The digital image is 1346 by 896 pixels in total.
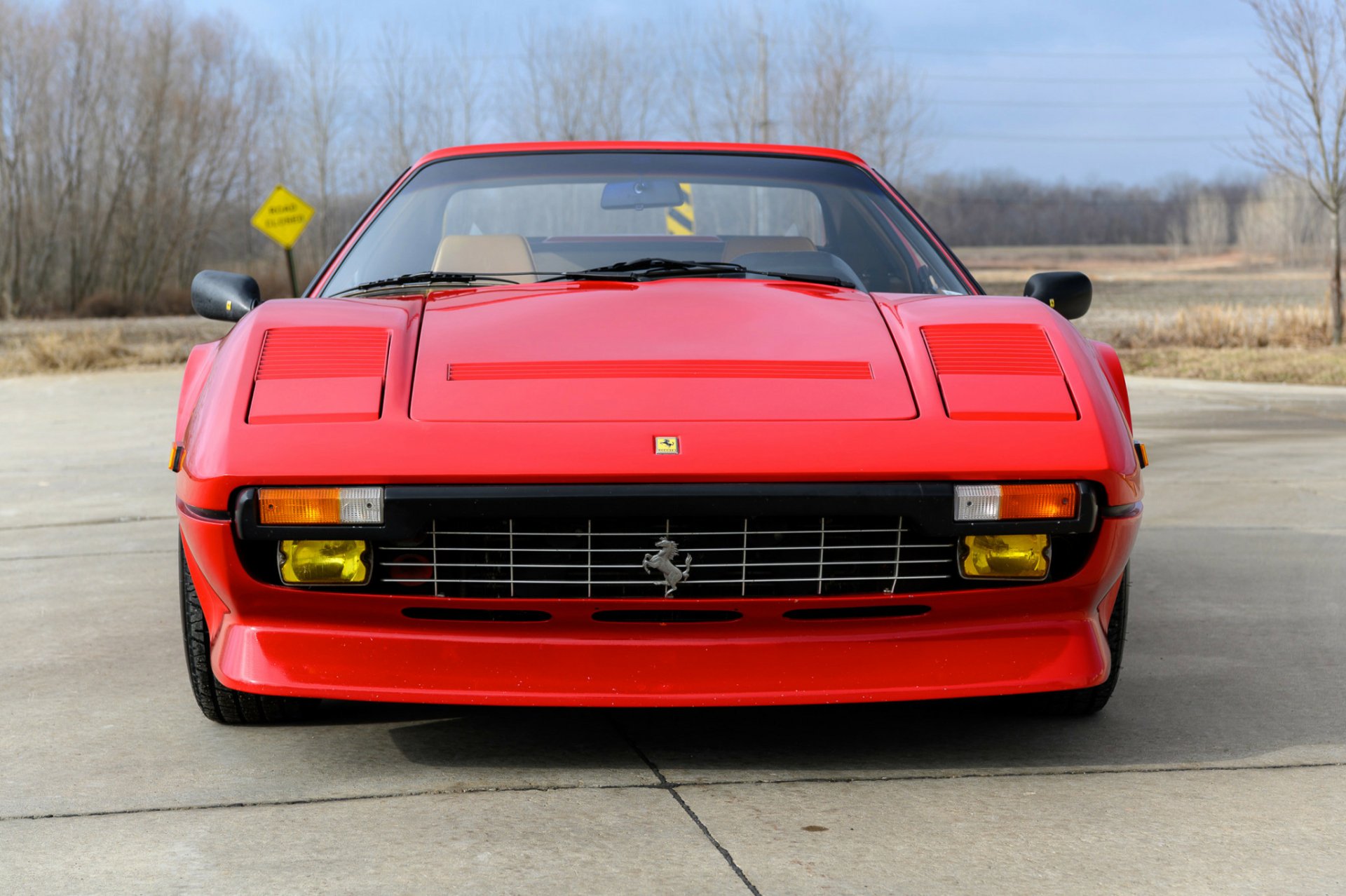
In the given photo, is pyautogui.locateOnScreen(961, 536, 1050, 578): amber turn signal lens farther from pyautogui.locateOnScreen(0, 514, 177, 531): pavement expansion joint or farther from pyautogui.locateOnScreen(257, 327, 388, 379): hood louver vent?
pyautogui.locateOnScreen(0, 514, 177, 531): pavement expansion joint

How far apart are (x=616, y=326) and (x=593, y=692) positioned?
735mm

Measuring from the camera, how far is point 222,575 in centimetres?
231

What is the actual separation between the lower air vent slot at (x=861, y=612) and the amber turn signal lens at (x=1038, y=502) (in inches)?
9.0

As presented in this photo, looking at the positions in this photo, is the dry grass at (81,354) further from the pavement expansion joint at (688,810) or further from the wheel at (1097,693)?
the wheel at (1097,693)

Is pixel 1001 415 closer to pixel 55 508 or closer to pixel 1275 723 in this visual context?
pixel 1275 723

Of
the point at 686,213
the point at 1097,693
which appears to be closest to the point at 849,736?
the point at 1097,693

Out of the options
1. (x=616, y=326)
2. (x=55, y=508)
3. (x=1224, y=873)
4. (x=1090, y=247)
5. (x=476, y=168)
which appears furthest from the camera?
(x=1090, y=247)

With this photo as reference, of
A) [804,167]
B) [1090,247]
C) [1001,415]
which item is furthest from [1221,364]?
[1090,247]

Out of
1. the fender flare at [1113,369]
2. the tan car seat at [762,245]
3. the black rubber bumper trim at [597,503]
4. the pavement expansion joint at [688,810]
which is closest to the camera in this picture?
the pavement expansion joint at [688,810]

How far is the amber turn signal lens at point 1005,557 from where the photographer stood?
2.34 m

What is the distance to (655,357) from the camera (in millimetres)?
2488

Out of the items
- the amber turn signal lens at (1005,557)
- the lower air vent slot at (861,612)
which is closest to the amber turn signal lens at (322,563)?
the lower air vent slot at (861,612)

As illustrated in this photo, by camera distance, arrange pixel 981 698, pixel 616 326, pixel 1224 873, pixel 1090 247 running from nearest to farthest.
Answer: pixel 1224 873 → pixel 616 326 → pixel 981 698 → pixel 1090 247

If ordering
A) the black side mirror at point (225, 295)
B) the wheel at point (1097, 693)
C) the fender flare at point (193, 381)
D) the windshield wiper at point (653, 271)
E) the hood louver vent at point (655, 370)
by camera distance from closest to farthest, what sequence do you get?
the hood louver vent at point (655, 370) → the fender flare at point (193, 381) → the wheel at point (1097, 693) → the windshield wiper at point (653, 271) → the black side mirror at point (225, 295)
